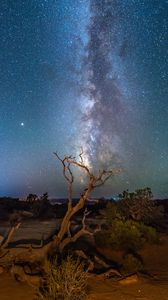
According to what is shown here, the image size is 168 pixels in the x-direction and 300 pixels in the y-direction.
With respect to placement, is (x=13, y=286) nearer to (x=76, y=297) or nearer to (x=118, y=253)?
(x=76, y=297)

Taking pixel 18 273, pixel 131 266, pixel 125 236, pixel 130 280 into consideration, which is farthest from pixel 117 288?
pixel 125 236

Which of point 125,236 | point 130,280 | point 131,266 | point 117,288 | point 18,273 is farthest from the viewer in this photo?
point 125,236

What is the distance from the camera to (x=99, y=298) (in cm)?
825

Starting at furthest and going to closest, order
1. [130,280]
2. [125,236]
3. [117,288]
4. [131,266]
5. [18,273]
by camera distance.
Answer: [125,236] → [131,266] → [130,280] → [18,273] → [117,288]

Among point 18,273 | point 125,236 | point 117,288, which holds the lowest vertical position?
point 117,288

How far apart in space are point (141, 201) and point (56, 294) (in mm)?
16765

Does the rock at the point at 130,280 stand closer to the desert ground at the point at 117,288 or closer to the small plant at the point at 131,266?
the desert ground at the point at 117,288

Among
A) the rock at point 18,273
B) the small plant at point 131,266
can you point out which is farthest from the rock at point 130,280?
the rock at point 18,273

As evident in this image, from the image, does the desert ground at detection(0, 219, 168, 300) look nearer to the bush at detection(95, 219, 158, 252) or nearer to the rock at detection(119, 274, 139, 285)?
the rock at detection(119, 274, 139, 285)

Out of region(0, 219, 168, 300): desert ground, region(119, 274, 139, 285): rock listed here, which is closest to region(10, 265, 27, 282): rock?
region(0, 219, 168, 300): desert ground

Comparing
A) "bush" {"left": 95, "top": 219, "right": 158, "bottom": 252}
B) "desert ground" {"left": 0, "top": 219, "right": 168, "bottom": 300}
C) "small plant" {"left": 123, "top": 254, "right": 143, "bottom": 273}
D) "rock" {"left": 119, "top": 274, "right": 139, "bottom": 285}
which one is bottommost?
"desert ground" {"left": 0, "top": 219, "right": 168, "bottom": 300}

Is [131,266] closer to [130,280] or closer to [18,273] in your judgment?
[130,280]

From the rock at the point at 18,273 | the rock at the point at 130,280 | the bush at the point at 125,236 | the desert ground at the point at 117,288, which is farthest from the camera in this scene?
the bush at the point at 125,236

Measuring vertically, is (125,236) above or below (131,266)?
above
